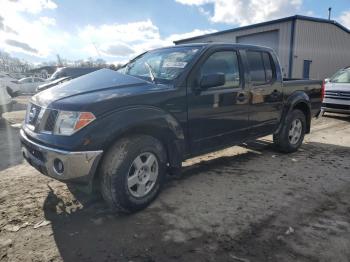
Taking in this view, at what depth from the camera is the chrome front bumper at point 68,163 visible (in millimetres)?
3041

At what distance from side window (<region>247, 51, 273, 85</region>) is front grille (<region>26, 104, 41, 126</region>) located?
307 cm

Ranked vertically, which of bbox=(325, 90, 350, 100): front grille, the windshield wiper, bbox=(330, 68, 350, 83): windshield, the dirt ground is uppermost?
the windshield wiper

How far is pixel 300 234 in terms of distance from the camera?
10.3 ft

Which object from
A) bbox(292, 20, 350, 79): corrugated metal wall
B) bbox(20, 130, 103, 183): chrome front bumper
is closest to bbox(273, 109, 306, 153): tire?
bbox(20, 130, 103, 183): chrome front bumper

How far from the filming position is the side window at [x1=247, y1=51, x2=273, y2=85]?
195 inches

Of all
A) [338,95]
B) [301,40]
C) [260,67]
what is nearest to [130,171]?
[260,67]

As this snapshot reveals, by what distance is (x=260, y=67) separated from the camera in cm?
516

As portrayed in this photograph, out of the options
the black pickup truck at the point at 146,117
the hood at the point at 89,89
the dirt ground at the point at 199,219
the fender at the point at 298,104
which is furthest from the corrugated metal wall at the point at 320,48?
the hood at the point at 89,89

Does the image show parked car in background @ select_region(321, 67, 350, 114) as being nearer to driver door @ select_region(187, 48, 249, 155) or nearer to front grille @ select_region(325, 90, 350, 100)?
front grille @ select_region(325, 90, 350, 100)

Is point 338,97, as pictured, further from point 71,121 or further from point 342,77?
point 71,121

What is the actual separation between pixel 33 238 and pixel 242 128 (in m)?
3.18

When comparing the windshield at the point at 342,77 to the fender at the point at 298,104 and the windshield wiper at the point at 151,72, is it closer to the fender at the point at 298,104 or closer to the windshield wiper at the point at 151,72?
the fender at the point at 298,104

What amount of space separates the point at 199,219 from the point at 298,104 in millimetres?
3720

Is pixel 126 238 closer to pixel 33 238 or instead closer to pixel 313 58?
pixel 33 238
